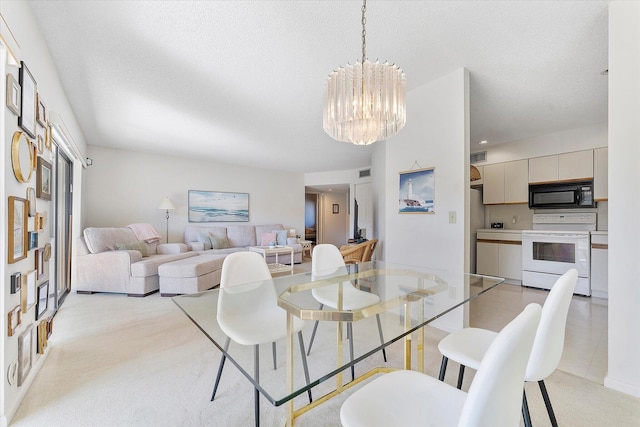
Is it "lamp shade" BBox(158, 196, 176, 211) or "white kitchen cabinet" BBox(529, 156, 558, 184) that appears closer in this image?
"white kitchen cabinet" BBox(529, 156, 558, 184)

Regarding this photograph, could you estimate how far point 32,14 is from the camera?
170 cm

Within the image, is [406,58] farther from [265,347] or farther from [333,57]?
[265,347]

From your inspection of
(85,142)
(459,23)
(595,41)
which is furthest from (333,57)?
(85,142)

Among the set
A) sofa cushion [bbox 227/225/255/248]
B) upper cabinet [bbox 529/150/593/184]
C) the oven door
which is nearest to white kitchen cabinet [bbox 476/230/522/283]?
the oven door

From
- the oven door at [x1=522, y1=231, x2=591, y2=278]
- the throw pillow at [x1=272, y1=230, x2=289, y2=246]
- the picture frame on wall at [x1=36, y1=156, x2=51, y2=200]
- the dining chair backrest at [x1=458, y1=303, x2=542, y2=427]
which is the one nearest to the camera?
the dining chair backrest at [x1=458, y1=303, x2=542, y2=427]

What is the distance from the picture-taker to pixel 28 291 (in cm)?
159

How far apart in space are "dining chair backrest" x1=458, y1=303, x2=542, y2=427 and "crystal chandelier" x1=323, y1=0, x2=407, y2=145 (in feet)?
4.50

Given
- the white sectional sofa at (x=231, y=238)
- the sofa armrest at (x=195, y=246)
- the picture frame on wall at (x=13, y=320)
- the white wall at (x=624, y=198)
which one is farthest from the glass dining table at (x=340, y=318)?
the sofa armrest at (x=195, y=246)

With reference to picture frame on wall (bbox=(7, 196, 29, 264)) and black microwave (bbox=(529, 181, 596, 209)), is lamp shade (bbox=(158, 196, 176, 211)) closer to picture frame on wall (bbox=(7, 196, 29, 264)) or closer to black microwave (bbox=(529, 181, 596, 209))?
picture frame on wall (bbox=(7, 196, 29, 264))

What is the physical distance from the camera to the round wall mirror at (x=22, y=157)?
56.5 inches

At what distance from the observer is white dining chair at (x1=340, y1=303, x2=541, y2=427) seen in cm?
56

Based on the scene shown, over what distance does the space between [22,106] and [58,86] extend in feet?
4.51

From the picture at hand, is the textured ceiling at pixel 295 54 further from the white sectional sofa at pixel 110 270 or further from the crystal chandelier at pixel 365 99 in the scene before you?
the white sectional sofa at pixel 110 270

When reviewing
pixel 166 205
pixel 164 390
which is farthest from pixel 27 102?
pixel 166 205
